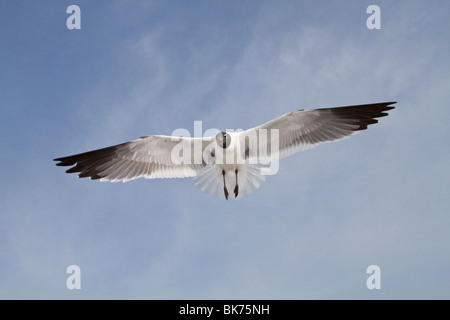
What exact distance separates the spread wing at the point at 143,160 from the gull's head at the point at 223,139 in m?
0.13

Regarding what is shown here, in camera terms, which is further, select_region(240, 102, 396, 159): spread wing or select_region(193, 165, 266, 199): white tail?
select_region(193, 165, 266, 199): white tail

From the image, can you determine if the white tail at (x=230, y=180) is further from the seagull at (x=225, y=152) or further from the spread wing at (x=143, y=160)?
the spread wing at (x=143, y=160)

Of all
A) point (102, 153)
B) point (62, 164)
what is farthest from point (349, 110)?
point (62, 164)

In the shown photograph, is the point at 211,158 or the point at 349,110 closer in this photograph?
the point at 349,110

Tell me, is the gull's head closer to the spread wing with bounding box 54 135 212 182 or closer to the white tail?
the spread wing with bounding box 54 135 212 182

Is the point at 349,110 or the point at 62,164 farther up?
the point at 349,110

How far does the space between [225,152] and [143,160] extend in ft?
3.09

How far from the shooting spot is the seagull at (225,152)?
4.16 metres

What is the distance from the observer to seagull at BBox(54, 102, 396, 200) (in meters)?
4.16

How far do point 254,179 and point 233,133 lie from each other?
1.76 feet

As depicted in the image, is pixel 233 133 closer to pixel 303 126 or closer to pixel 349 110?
pixel 303 126

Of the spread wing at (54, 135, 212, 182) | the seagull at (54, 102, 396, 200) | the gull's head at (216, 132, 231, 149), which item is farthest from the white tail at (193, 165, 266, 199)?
the gull's head at (216, 132, 231, 149)

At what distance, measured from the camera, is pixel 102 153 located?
441cm

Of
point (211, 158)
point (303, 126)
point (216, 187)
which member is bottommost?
point (216, 187)
